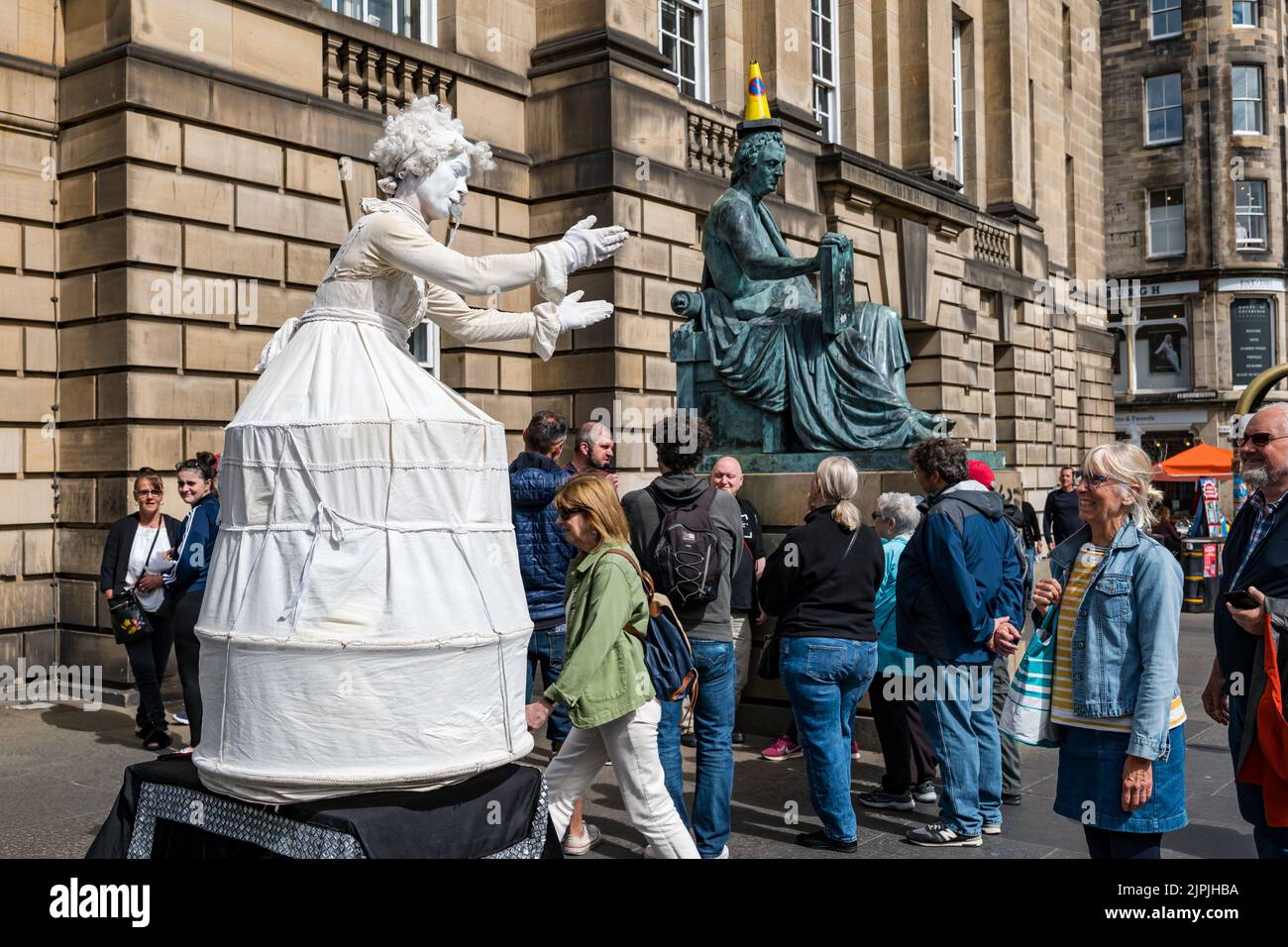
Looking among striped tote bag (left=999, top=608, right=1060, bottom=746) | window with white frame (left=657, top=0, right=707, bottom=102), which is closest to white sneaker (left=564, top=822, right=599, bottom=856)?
striped tote bag (left=999, top=608, right=1060, bottom=746)

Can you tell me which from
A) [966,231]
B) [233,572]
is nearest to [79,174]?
[233,572]

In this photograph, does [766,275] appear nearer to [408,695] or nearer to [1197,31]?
[408,695]

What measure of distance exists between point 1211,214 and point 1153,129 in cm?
432

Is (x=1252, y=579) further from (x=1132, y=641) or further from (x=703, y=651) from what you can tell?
(x=703, y=651)

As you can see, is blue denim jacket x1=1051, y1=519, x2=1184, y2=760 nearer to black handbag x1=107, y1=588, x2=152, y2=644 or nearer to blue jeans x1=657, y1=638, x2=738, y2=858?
blue jeans x1=657, y1=638, x2=738, y2=858

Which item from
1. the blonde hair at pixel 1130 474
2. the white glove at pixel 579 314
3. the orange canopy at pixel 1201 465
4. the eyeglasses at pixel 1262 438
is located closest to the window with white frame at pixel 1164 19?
the orange canopy at pixel 1201 465

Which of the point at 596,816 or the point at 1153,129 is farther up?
the point at 1153,129

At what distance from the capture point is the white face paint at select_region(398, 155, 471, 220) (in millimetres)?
3518

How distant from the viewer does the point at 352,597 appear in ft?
9.96

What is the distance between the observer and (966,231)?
24.8 metres

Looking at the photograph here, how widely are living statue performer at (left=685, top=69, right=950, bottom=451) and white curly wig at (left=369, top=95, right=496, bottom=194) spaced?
5097 mm

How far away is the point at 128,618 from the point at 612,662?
500 cm

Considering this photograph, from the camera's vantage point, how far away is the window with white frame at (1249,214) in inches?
1761
